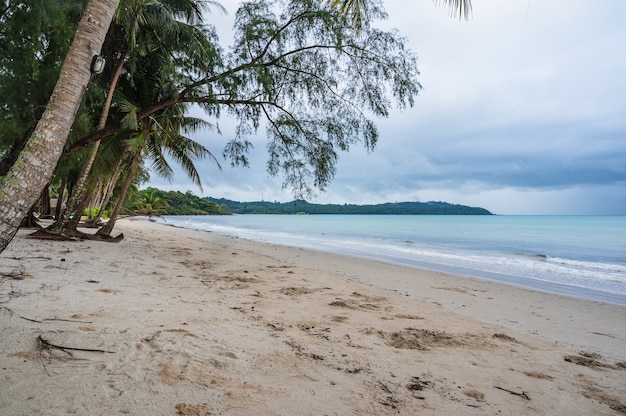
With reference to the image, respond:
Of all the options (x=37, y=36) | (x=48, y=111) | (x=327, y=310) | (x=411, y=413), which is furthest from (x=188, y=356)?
(x=37, y=36)

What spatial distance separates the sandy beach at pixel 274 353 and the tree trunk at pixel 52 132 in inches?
44.3

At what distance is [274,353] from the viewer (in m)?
3.20

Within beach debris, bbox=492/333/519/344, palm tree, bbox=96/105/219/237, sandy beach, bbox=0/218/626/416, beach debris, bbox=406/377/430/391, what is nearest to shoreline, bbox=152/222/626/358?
sandy beach, bbox=0/218/626/416

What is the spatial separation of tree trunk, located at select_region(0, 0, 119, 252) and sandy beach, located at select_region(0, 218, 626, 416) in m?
1.12

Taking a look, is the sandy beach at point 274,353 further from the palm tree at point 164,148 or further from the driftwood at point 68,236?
the palm tree at point 164,148

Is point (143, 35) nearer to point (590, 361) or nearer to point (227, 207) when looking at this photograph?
point (590, 361)

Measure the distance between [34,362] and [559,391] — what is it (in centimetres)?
415

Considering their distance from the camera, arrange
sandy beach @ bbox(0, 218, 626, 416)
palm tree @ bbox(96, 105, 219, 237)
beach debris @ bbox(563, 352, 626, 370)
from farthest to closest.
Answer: palm tree @ bbox(96, 105, 219, 237) → beach debris @ bbox(563, 352, 626, 370) → sandy beach @ bbox(0, 218, 626, 416)

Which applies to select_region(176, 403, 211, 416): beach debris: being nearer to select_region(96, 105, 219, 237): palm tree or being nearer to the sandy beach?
the sandy beach

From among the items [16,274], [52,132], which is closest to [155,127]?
[16,274]

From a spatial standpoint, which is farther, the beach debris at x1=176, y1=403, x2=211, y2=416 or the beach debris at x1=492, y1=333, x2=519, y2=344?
the beach debris at x1=492, y1=333, x2=519, y2=344

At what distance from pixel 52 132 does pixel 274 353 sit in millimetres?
2470

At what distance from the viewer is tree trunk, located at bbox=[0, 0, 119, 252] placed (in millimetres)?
2076

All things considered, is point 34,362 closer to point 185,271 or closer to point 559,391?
point 559,391
